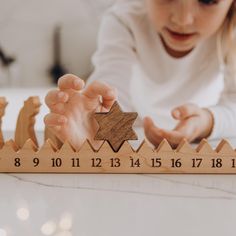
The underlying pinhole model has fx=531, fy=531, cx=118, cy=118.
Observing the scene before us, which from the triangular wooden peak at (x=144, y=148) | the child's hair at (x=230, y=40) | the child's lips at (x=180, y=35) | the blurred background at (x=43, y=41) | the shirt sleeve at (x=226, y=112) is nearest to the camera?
the triangular wooden peak at (x=144, y=148)

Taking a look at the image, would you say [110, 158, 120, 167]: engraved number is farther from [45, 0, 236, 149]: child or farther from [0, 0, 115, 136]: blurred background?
[0, 0, 115, 136]: blurred background

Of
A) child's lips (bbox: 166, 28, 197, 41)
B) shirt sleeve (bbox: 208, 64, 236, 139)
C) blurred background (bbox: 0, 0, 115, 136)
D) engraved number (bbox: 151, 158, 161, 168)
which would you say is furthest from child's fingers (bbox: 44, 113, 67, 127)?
blurred background (bbox: 0, 0, 115, 136)

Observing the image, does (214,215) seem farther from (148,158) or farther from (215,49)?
(215,49)

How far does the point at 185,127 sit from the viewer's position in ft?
2.74

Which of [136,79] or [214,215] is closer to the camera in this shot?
[214,215]

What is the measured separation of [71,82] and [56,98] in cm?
3

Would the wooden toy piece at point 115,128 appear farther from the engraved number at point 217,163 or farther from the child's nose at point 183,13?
the child's nose at point 183,13

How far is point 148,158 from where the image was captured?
23.8 inches

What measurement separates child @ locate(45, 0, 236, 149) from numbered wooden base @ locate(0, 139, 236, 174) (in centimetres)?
4

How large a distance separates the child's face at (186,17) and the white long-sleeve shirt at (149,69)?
0.42 ft

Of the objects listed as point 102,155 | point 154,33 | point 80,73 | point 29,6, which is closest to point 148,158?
point 102,155

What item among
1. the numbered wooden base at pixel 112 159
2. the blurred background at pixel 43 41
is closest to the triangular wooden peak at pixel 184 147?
the numbered wooden base at pixel 112 159

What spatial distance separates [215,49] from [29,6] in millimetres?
1586

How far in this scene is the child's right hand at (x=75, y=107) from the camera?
0.63 m
